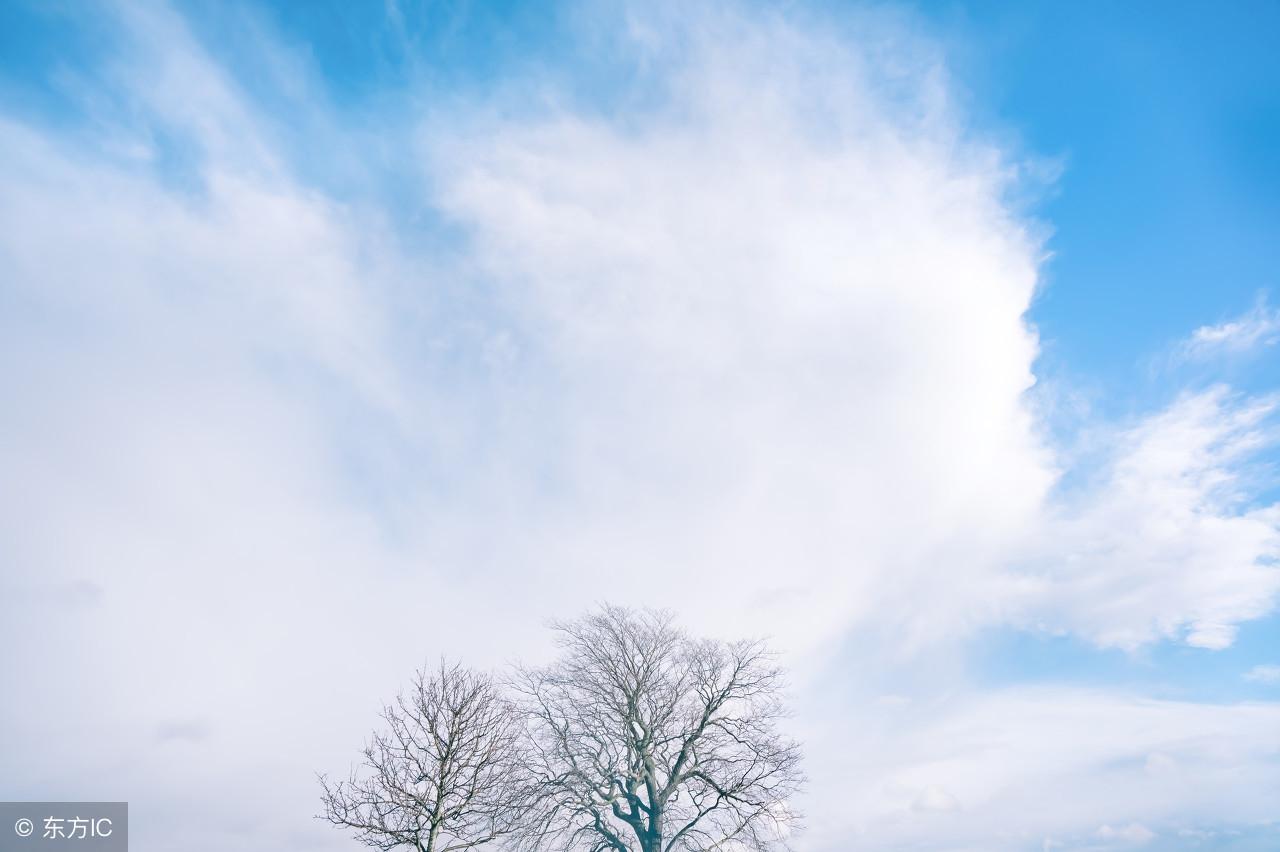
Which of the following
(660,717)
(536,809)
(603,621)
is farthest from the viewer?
(603,621)

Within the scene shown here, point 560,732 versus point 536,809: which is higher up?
point 560,732

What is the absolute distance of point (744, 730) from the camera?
1121 inches

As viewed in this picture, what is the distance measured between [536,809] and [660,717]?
545cm

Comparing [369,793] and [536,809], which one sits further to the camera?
[536,809]

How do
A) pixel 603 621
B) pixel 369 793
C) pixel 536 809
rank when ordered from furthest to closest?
pixel 603 621 → pixel 536 809 → pixel 369 793

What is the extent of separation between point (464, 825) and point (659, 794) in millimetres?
9149

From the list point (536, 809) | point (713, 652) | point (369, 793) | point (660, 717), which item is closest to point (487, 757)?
point (369, 793)

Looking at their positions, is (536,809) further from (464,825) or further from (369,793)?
(369,793)

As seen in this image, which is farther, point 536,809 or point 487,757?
point 536,809

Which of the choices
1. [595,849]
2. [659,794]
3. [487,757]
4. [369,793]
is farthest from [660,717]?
[369,793]

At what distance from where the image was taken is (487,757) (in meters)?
20.9

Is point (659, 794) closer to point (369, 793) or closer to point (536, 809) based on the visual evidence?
point (536, 809)

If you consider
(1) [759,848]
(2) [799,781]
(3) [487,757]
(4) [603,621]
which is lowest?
(1) [759,848]

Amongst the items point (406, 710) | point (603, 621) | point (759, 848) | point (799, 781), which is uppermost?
point (603, 621)
